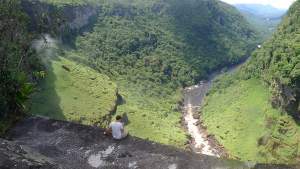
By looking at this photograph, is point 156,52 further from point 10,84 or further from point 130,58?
point 10,84

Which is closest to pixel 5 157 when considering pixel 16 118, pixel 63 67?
pixel 16 118

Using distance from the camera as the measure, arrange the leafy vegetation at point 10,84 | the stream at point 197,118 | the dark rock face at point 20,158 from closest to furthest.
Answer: the dark rock face at point 20,158
the leafy vegetation at point 10,84
the stream at point 197,118

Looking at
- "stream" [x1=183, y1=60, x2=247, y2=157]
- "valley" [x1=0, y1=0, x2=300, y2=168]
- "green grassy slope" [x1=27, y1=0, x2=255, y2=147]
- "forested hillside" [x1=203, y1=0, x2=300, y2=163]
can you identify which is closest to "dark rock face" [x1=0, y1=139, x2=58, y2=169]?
"valley" [x1=0, y1=0, x2=300, y2=168]

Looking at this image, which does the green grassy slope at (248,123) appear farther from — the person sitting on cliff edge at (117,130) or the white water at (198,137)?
the person sitting on cliff edge at (117,130)

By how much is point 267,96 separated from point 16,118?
83.1m

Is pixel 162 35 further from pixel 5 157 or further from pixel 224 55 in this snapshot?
pixel 5 157

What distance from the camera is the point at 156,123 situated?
97250 millimetres

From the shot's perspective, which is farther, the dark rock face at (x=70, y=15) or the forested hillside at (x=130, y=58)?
the dark rock face at (x=70, y=15)

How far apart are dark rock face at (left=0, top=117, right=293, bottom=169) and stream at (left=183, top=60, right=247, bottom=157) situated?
62622mm

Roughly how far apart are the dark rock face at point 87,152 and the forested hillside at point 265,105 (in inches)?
2096

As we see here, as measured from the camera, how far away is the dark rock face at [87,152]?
1594 cm

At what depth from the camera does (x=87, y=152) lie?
1756 cm

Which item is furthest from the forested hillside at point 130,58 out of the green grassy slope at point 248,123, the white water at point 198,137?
the green grassy slope at point 248,123

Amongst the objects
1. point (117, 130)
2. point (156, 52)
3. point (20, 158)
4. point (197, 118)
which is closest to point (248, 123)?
point (197, 118)
